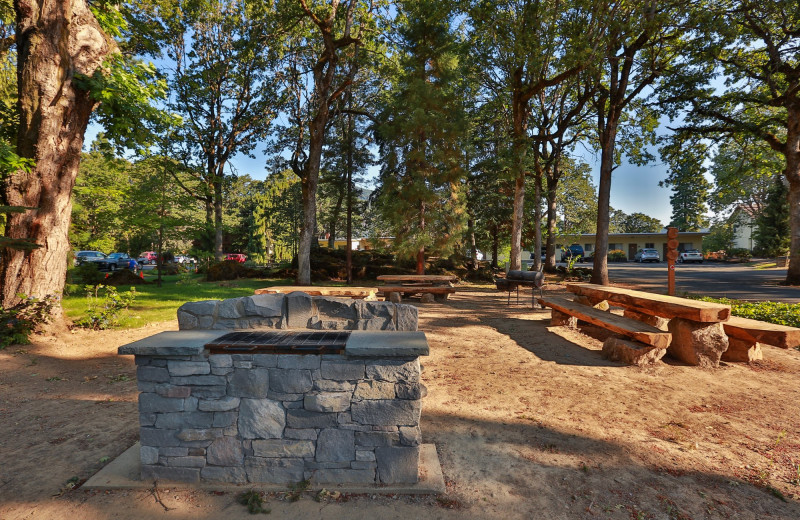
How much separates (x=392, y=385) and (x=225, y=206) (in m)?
36.3

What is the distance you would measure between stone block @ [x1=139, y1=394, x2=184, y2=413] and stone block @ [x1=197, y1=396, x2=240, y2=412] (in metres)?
0.14

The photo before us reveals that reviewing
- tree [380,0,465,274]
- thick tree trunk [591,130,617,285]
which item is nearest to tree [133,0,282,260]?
tree [380,0,465,274]

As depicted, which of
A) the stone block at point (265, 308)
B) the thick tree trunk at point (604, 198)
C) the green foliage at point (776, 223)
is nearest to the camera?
the stone block at point (265, 308)

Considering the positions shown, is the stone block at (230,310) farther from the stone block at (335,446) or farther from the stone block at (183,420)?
the stone block at (335,446)

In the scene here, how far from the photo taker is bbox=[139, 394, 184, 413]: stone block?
97.0 inches

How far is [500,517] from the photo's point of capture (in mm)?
2256

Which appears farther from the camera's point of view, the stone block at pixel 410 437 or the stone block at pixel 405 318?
the stone block at pixel 405 318

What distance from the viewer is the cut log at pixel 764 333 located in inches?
170

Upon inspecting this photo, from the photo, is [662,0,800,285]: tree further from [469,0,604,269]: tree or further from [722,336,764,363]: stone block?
[722,336,764,363]: stone block

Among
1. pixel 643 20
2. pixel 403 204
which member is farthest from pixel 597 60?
pixel 403 204

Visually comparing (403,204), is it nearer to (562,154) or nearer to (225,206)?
(562,154)

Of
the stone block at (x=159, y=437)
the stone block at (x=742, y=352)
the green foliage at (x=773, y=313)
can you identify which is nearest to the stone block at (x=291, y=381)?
the stone block at (x=159, y=437)

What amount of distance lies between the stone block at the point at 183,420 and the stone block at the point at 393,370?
117 cm

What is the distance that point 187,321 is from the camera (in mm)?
2953
